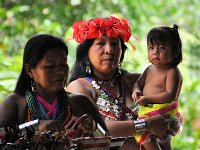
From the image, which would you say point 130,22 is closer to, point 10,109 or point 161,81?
point 161,81

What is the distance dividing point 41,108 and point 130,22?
19.8ft

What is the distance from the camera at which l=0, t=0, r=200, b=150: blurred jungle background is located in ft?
24.0

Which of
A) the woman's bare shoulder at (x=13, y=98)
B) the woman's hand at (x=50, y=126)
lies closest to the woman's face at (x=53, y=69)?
the woman's bare shoulder at (x=13, y=98)

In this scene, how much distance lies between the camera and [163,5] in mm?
9703

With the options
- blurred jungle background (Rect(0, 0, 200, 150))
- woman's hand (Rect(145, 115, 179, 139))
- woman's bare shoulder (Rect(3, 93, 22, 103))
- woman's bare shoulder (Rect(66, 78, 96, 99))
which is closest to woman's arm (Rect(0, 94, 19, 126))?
woman's bare shoulder (Rect(3, 93, 22, 103))

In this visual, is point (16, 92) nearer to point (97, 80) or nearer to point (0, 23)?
point (97, 80)

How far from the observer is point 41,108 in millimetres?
2871

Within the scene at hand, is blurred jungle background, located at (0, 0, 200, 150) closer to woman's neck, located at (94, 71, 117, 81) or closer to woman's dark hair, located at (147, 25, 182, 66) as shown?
woman's neck, located at (94, 71, 117, 81)

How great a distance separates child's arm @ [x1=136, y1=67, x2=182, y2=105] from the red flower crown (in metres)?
0.44

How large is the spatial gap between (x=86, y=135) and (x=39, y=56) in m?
0.50

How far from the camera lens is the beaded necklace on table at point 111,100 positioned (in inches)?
146

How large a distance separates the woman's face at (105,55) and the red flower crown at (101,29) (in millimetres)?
41

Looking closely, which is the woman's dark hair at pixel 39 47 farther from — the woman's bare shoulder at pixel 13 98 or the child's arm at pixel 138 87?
the child's arm at pixel 138 87

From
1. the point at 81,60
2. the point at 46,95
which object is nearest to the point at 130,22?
the point at 81,60
